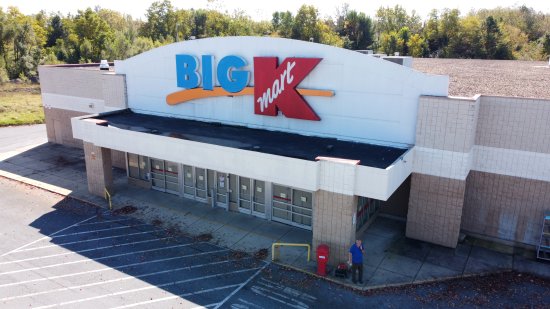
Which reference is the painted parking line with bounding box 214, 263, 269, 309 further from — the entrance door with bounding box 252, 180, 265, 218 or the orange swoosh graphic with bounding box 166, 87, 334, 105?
the orange swoosh graphic with bounding box 166, 87, 334, 105

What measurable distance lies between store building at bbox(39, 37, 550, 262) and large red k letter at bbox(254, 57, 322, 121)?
58mm

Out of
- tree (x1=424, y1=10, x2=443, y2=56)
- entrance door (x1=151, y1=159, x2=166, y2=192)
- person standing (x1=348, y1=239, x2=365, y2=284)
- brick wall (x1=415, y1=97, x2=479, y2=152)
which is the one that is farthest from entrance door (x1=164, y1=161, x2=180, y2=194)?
tree (x1=424, y1=10, x2=443, y2=56)

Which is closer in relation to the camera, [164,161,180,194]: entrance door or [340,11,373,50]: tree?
[164,161,180,194]: entrance door

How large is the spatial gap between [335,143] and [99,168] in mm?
13080

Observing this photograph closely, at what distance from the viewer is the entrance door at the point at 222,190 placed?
21.8 m

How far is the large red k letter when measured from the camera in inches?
779

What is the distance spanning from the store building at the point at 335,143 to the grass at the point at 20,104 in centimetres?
2403

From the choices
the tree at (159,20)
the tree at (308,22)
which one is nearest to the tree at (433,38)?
the tree at (308,22)

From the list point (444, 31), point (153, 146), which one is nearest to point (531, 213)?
point (153, 146)

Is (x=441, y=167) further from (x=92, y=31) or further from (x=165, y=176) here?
(x=92, y=31)

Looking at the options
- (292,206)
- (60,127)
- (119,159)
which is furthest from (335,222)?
(60,127)

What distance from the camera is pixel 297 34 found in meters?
90.5

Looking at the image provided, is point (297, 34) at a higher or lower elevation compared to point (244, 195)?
higher

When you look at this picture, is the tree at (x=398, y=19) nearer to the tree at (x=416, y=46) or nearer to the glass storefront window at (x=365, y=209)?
the tree at (x=416, y=46)
